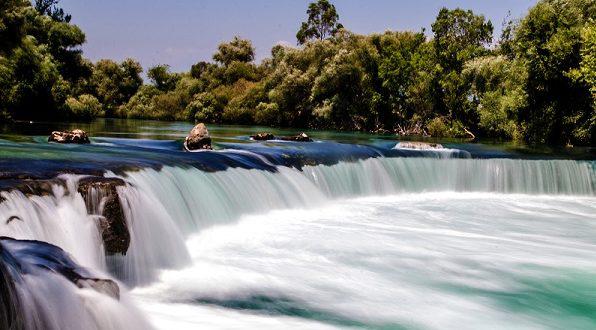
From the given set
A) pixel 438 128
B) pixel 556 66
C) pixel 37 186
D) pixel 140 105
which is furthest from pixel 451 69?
pixel 140 105

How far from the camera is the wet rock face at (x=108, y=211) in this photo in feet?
23.9

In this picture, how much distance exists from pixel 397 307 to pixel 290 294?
1.42 m

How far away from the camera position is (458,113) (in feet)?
129

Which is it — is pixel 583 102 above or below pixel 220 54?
below

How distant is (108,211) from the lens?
7457 millimetres

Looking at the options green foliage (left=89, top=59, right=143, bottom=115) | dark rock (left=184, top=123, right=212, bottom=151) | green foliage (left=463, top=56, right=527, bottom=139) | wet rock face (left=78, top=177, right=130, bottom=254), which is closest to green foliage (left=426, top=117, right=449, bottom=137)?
green foliage (left=463, top=56, right=527, bottom=139)

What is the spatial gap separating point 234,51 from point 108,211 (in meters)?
68.8

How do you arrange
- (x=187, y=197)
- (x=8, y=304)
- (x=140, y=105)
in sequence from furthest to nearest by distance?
(x=140, y=105) → (x=187, y=197) → (x=8, y=304)

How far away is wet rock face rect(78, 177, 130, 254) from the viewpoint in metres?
7.27

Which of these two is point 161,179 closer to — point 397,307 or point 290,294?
point 290,294

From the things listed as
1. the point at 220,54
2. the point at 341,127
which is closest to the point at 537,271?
the point at 341,127

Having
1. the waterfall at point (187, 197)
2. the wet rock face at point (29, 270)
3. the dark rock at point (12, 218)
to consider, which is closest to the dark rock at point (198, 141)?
the waterfall at point (187, 197)

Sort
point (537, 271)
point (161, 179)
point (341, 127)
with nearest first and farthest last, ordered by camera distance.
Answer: point (537, 271) → point (161, 179) → point (341, 127)

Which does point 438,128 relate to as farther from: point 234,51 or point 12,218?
point 234,51
